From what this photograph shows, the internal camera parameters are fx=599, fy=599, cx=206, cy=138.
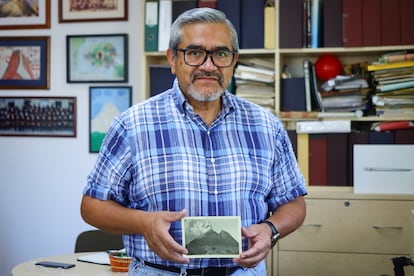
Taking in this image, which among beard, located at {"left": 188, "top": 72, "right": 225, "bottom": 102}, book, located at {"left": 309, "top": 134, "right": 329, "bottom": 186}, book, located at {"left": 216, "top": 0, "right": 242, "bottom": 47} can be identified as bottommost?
book, located at {"left": 309, "top": 134, "right": 329, "bottom": 186}

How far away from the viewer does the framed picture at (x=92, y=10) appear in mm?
3941

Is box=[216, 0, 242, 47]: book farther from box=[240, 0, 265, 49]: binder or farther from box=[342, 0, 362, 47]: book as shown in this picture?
box=[342, 0, 362, 47]: book

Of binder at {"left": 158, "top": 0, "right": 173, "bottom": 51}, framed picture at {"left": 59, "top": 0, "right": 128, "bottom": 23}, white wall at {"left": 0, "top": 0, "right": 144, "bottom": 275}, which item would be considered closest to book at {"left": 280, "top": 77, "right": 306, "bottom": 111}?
binder at {"left": 158, "top": 0, "right": 173, "bottom": 51}

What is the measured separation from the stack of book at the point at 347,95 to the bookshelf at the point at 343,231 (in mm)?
63

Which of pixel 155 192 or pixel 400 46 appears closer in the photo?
pixel 155 192

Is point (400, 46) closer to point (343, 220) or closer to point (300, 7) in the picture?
point (300, 7)

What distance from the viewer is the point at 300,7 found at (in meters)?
3.39

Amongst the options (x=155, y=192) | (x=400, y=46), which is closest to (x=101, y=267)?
(x=155, y=192)

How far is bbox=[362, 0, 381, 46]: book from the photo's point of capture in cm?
331

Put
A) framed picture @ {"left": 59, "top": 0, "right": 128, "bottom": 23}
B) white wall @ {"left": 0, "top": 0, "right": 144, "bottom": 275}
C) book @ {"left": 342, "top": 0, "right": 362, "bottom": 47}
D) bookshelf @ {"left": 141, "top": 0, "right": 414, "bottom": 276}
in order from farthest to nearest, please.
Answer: white wall @ {"left": 0, "top": 0, "right": 144, "bottom": 275} → framed picture @ {"left": 59, "top": 0, "right": 128, "bottom": 23} → book @ {"left": 342, "top": 0, "right": 362, "bottom": 47} → bookshelf @ {"left": 141, "top": 0, "right": 414, "bottom": 276}

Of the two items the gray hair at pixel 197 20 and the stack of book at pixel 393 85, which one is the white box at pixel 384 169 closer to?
the stack of book at pixel 393 85

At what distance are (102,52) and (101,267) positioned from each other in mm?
1757

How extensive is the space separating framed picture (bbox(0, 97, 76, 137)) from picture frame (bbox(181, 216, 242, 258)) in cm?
273

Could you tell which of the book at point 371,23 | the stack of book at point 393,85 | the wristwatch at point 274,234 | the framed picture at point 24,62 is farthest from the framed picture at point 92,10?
the wristwatch at point 274,234
